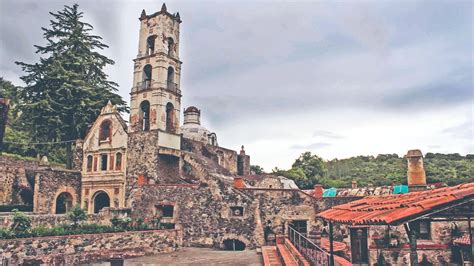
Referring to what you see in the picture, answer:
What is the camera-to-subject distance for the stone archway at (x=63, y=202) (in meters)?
28.3

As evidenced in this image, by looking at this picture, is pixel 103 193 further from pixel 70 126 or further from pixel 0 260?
pixel 0 260

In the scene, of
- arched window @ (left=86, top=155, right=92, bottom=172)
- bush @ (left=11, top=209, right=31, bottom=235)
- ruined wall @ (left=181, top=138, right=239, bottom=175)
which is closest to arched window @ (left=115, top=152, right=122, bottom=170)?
arched window @ (left=86, top=155, right=92, bottom=172)

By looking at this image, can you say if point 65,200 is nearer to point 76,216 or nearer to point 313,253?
point 76,216

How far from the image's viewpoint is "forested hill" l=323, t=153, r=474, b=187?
43.9 metres

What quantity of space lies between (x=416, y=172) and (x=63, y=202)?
23.8 metres

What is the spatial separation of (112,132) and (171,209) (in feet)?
26.2

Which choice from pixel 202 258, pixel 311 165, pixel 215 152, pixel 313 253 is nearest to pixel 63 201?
pixel 215 152

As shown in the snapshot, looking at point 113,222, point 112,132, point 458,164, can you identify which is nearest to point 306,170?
point 458,164

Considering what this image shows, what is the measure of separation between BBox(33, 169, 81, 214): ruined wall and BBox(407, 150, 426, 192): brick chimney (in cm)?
2177

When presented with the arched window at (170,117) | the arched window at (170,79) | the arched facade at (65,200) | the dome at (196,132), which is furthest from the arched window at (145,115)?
the dome at (196,132)

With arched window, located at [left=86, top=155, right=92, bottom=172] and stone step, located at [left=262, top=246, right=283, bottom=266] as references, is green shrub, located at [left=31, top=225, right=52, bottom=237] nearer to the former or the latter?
stone step, located at [left=262, top=246, right=283, bottom=266]

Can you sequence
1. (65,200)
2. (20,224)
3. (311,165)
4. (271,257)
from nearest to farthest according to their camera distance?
(271,257) < (20,224) < (65,200) < (311,165)

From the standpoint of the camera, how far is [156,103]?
1172 inches

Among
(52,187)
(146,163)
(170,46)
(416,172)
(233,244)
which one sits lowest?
(233,244)
